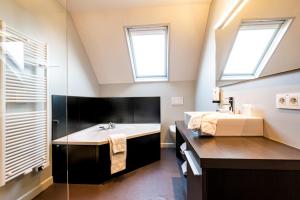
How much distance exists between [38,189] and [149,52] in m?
2.93

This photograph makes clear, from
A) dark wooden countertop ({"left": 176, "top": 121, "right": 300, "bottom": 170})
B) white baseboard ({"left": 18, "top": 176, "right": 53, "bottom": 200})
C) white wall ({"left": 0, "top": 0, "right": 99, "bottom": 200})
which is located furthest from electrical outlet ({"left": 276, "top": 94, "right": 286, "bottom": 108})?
white baseboard ({"left": 18, "top": 176, "right": 53, "bottom": 200})

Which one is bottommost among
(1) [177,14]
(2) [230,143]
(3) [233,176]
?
(3) [233,176]

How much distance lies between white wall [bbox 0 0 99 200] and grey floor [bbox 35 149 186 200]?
268 millimetres

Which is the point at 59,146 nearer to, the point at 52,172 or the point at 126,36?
the point at 52,172

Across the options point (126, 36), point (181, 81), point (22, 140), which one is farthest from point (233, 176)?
point (181, 81)

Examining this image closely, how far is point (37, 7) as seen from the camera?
8.02 ft

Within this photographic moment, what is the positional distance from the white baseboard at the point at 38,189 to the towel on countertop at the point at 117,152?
772mm

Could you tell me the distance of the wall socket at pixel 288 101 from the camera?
1195 mm

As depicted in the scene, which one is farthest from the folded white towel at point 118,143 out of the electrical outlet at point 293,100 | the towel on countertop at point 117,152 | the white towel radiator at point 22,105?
the electrical outlet at point 293,100

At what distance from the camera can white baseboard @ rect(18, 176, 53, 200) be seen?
7.30 ft

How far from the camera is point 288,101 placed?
1271mm

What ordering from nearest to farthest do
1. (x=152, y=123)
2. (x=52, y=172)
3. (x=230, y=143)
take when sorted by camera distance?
(x=230, y=143)
(x=52, y=172)
(x=152, y=123)

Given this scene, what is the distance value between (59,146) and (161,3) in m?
2.49

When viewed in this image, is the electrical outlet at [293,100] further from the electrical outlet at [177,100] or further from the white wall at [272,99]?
the electrical outlet at [177,100]
